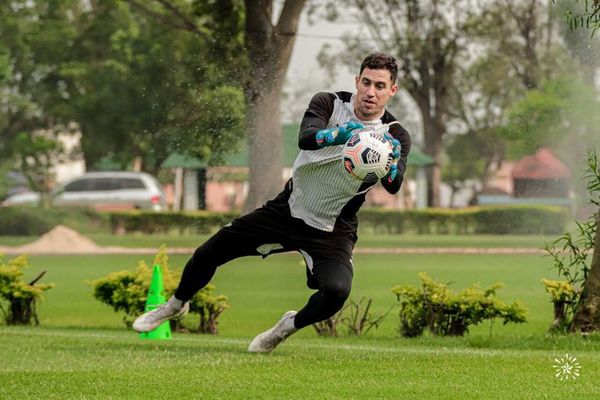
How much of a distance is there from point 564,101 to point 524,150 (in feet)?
6.81

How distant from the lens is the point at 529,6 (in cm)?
5288

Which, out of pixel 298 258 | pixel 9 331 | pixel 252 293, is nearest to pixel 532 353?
pixel 9 331

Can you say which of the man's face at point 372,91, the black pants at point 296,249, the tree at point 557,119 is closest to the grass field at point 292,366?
the black pants at point 296,249

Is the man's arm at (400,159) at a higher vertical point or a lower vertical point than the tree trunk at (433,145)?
lower

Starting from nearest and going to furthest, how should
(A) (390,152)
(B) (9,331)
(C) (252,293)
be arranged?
(A) (390,152) → (B) (9,331) → (C) (252,293)

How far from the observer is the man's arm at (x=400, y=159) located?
8336 mm

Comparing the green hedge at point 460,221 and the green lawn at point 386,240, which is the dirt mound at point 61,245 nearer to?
the green lawn at point 386,240

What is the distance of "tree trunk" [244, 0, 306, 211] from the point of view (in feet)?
84.3

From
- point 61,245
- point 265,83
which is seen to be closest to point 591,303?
point 265,83

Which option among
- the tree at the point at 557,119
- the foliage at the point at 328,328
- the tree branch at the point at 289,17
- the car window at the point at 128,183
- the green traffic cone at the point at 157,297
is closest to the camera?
the green traffic cone at the point at 157,297

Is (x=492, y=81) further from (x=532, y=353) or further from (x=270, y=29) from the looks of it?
(x=532, y=353)

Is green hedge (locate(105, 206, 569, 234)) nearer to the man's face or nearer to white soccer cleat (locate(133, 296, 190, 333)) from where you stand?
white soccer cleat (locate(133, 296, 190, 333))

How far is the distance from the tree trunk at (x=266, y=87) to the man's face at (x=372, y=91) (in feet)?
54.6

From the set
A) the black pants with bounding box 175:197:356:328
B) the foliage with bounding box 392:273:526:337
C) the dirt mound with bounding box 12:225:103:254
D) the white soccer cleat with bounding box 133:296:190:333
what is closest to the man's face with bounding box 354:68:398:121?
the black pants with bounding box 175:197:356:328
